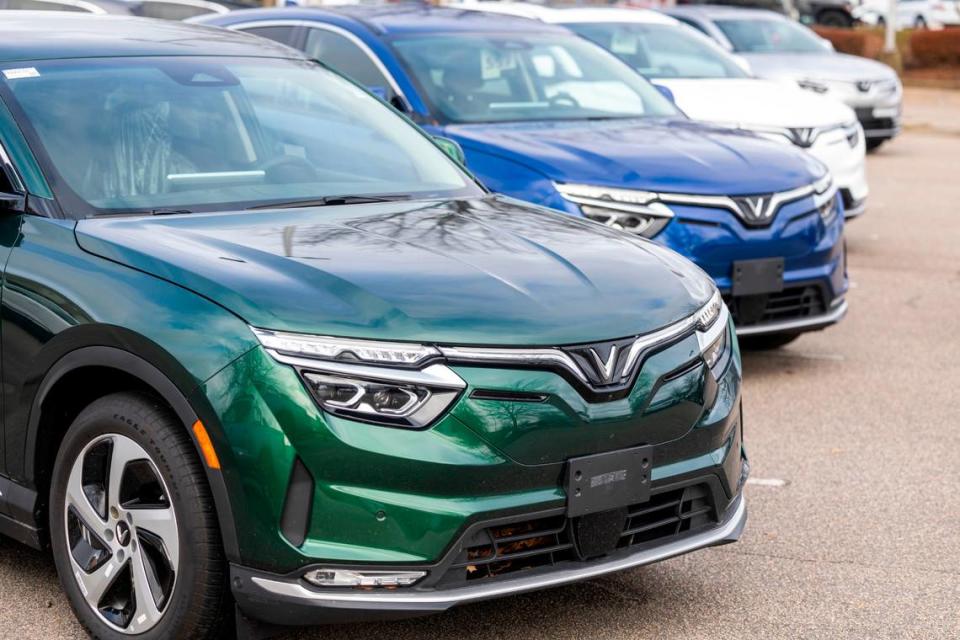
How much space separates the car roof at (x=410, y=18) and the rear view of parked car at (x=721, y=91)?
3.84 feet

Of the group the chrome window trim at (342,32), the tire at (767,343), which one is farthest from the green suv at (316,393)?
the tire at (767,343)

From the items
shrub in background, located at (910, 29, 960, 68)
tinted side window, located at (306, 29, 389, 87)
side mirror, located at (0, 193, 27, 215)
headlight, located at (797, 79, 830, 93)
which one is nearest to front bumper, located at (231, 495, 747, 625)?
side mirror, located at (0, 193, 27, 215)

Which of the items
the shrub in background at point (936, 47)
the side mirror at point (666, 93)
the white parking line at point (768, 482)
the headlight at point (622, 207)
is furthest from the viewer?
the shrub in background at point (936, 47)

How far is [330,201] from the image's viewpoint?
456 cm

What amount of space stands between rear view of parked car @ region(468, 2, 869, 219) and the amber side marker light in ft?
21.0

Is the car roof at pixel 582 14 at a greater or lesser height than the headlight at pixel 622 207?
lesser

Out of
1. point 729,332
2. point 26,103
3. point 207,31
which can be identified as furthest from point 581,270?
point 207,31

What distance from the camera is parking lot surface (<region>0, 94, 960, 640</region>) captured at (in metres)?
4.12

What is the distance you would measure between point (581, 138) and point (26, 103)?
3.47m

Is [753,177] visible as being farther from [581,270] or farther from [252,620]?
[252,620]

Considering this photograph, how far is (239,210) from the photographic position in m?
4.34

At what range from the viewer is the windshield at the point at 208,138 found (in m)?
4.33

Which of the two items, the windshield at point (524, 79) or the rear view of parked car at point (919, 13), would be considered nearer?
the windshield at point (524, 79)

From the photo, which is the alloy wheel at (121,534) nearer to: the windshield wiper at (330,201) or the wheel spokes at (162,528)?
the wheel spokes at (162,528)
